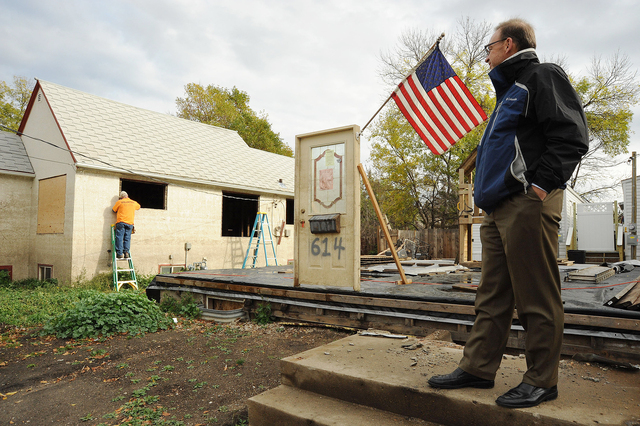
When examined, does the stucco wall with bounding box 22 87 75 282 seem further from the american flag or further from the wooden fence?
the wooden fence

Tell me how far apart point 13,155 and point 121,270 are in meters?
5.74

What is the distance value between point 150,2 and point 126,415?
11.4 m

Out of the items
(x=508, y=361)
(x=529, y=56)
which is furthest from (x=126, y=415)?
(x=529, y=56)

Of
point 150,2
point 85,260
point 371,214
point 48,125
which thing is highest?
point 150,2

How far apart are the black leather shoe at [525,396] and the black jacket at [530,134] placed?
0.87 m

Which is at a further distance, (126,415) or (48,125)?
(48,125)

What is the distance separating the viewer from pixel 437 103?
17.0 feet

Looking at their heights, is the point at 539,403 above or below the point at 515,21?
below

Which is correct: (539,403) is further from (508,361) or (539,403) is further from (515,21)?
(515,21)

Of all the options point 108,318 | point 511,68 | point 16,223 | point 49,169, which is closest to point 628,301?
point 511,68

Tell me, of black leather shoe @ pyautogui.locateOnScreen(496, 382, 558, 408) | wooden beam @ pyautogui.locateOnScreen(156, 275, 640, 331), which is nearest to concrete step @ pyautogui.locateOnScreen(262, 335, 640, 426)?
black leather shoe @ pyautogui.locateOnScreen(496, 382, 558, 408)

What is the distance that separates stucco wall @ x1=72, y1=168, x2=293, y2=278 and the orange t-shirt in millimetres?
505

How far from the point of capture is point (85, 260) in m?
9.42

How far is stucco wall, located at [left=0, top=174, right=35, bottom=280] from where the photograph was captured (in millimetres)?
10508
